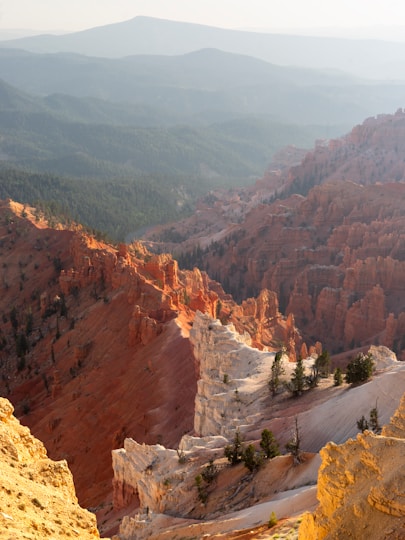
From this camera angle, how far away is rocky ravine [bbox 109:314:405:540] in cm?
2069

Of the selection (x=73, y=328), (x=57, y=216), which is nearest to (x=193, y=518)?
(x=73, y=328)

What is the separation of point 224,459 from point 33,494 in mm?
13083

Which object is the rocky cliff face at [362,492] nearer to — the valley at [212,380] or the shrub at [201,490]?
the valley at [212,380]

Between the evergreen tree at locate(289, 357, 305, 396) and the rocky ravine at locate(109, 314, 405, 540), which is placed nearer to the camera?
the rocky ravine at locate(109, 314, 405, 540)

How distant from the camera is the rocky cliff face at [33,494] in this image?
37.8 ft

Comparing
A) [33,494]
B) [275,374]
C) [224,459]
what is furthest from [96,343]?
[33,494]

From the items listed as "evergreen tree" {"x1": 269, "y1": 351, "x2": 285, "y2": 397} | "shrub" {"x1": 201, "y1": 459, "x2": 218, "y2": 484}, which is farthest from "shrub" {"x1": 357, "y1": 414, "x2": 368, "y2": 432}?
"evergreen tree" {"x1": 269, "y1": 351, "x2": 285, "y2": 397}

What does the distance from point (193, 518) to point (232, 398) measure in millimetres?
8676

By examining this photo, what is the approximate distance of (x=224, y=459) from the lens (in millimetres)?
24656

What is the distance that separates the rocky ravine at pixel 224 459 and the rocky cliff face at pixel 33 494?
21.4 feet

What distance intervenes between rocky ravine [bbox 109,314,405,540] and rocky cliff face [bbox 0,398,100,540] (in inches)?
257

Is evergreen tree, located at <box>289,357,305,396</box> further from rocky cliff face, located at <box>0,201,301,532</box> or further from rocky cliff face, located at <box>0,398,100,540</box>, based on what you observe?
rocky cliff face, located at <box>0,398,100,540</box>

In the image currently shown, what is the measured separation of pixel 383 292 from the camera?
67.8 metres

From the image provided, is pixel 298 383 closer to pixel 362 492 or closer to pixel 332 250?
pixel 362 492
